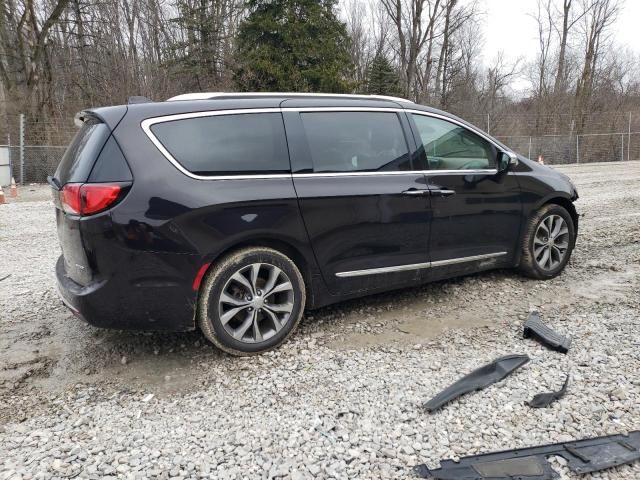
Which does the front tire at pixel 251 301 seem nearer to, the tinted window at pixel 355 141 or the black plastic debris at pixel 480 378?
the tinted window at pixel 355 141

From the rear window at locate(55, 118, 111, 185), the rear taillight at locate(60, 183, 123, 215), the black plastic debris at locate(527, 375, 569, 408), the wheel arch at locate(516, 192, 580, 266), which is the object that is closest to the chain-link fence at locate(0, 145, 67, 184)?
the rear window at locate(55, 118, 111, 185)

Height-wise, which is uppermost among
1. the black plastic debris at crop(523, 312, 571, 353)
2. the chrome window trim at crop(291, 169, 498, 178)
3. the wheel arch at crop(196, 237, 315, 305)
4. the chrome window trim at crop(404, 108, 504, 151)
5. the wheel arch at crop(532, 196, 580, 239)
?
the chrome window trim at crop(404, 108, 504, 151)

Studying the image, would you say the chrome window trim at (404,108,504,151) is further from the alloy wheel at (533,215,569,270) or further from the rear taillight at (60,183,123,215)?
the rear taillight at (60,183,123,215)

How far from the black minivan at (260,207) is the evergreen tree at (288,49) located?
18.4m

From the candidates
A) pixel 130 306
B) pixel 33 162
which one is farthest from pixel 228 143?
pixel 33 162

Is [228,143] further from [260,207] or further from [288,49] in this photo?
[288,49]

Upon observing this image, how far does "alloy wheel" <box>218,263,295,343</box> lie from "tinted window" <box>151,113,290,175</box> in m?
0.70

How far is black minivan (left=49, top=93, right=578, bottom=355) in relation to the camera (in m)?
3.08

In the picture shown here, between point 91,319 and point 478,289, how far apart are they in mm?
3368

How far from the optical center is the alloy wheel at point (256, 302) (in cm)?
335

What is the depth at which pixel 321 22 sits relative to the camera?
73.4 ft

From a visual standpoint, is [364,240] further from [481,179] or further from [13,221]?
[13,221]

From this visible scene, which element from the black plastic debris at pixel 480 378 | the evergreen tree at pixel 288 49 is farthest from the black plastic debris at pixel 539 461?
the evergreen tree at pixel 288 49

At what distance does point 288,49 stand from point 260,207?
20425 mm
